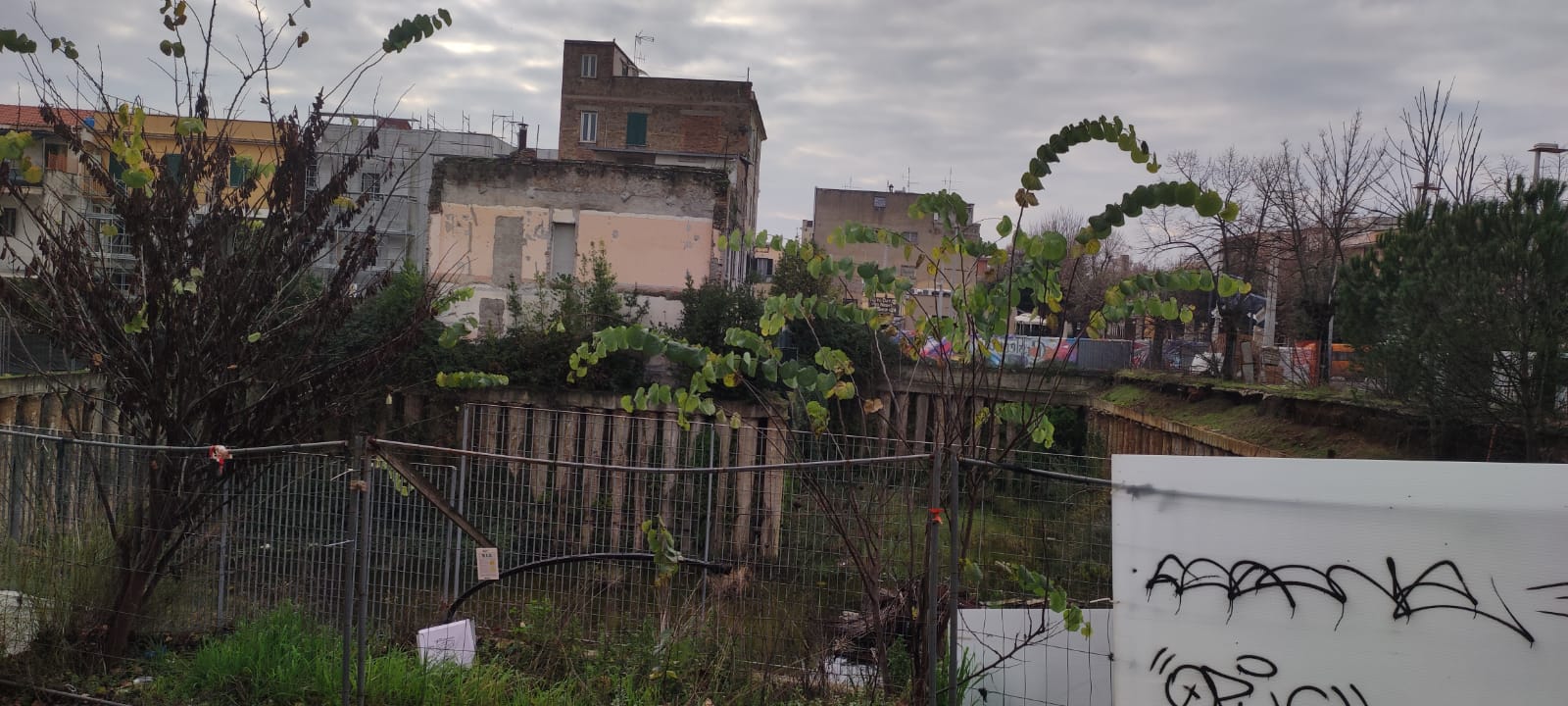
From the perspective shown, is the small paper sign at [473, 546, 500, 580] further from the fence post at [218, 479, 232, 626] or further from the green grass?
the fence post at [218, 479, 232, 626]

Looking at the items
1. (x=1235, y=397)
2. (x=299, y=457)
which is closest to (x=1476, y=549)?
(x=299, y=457)

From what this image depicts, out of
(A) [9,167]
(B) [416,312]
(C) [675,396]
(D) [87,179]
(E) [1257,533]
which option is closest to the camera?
(E) [1257,533]

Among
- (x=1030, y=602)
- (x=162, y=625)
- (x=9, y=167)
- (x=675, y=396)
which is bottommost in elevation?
(x=162, y=625)

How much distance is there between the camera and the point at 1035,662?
544 cm

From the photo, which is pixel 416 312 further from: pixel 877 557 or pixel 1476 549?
pixel 1476 549

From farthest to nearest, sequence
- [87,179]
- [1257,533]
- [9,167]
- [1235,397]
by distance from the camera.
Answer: [1235,397] → [87,179] → [9,167] → [1257,533]

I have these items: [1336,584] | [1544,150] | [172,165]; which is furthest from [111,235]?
[1544,150]

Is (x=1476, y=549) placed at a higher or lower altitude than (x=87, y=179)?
lower

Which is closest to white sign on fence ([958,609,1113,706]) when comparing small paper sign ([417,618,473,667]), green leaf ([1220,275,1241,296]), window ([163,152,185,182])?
green leaf ([1220,275,1241,296])

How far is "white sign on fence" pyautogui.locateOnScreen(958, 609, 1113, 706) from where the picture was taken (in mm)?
5285

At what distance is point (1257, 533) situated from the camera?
405 centimetres

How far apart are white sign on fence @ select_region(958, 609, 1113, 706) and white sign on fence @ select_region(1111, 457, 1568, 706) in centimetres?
107

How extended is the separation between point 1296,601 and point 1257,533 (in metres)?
0.27

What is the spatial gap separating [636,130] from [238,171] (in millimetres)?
39168
